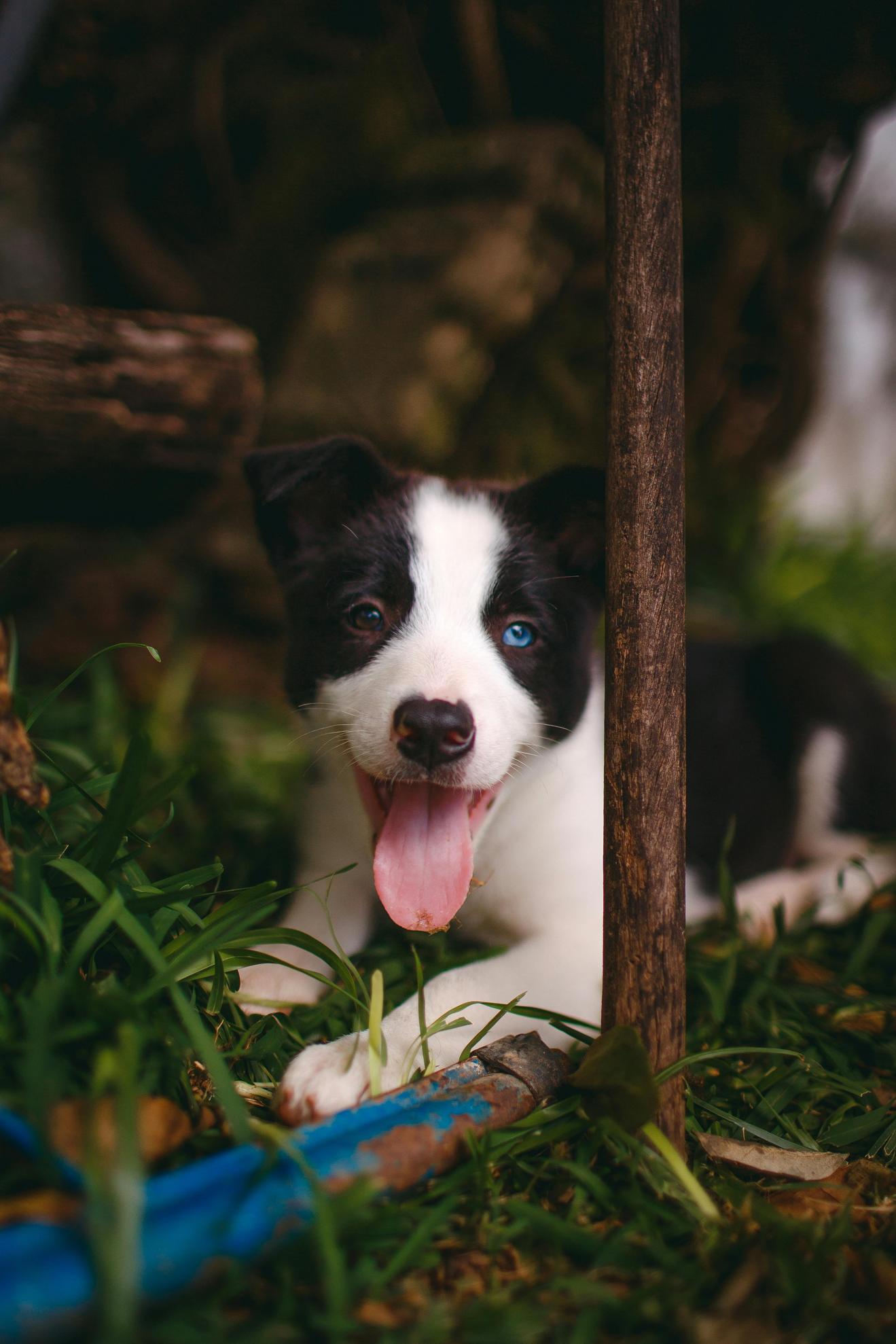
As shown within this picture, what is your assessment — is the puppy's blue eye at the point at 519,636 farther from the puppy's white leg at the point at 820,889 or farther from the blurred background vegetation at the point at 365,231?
the blurred background vegetation at the point at 365,231

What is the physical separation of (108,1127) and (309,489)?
1593 millimetres

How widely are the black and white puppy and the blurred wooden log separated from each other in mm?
516

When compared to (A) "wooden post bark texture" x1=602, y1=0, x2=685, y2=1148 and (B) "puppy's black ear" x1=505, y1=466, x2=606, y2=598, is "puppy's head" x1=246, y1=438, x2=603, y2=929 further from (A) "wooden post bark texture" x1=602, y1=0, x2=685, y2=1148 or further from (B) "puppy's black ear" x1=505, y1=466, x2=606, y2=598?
Result: (A) "wooden post bark texture" x1=602, y1=0, x2=685, y2=1148

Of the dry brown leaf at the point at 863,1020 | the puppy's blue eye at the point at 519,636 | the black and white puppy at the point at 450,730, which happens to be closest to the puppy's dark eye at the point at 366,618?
the black and white puppy at the point at 450,730

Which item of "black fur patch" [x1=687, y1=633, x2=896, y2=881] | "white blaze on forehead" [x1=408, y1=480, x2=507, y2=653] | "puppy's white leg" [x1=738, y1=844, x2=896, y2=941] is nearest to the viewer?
"white blaze on forehead" [x1=408, y1=480, x2=507, y2=653]

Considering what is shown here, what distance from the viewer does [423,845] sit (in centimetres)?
203

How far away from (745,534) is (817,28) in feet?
9.77

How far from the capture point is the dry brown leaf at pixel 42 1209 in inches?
46.7

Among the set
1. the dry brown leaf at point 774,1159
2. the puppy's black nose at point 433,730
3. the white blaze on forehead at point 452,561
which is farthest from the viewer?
the white blaze on forehead at point 452,561

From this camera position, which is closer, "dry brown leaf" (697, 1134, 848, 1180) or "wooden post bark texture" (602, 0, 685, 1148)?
"wooden post bark texture" (602, 0, 685, 1148)

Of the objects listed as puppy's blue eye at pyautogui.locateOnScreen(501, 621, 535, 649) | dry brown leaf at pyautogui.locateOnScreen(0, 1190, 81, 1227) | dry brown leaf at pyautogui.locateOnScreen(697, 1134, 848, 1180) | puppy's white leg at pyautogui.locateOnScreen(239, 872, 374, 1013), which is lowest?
dry brown leaf at pyautogui.locateOnScreen(697, 1134, 848, 1180)

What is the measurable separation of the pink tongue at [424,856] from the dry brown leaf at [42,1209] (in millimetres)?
796

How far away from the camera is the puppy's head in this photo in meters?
1.96

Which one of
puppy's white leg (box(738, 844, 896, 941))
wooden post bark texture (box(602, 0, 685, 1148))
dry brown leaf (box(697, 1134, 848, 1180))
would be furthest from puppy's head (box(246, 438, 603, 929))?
puppy's white leg (box(738, 844, 896, 941))
